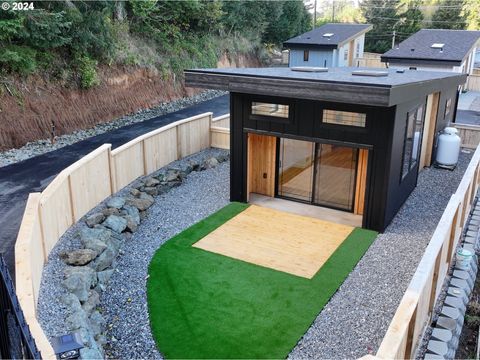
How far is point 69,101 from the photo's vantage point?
1825cm

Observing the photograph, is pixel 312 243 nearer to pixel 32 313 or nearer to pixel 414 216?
pixel 414 216

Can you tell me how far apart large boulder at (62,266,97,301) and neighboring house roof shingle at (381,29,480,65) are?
2563 centimetres

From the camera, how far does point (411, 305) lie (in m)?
5.54

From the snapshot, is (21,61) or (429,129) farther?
(21,61)

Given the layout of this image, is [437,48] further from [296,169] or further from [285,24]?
[296,169]

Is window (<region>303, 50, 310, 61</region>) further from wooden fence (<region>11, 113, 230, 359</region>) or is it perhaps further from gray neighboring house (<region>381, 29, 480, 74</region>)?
wooden fence (<region>11, 113, 230, 359</region>)

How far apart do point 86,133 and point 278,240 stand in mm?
11115

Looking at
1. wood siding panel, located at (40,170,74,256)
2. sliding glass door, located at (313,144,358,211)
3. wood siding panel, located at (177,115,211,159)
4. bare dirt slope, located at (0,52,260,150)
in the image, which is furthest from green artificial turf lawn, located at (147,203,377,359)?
bare dirt slope, located at (0,52,260,150)

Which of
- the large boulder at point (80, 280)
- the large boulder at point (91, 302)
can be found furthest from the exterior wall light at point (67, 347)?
the large boulder at point (80, 280)

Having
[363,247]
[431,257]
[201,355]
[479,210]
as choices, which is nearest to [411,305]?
[431,257]

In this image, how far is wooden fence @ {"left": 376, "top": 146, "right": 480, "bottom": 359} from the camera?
5.05 meters

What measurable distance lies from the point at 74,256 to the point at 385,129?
6974 millimetres

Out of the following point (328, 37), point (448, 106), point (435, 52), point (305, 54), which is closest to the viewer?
point (448, 106)

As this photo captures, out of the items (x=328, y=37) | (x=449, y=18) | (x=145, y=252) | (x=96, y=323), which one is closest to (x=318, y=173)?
(x=145, y=252)
